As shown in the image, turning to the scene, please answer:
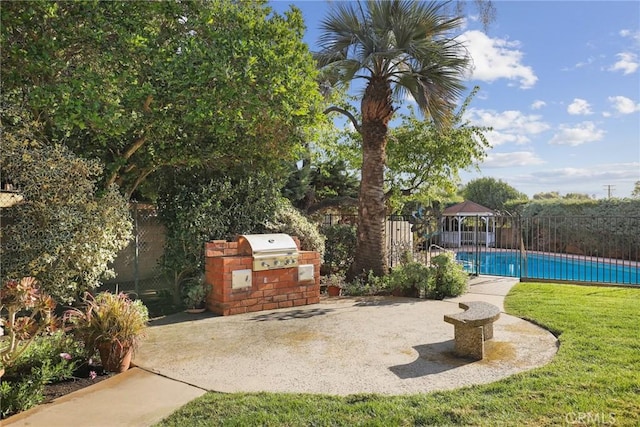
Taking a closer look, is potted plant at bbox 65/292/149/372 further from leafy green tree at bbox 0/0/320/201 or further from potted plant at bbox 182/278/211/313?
potted plant at bbox 182/278/211/313

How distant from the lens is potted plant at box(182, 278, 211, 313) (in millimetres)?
7641

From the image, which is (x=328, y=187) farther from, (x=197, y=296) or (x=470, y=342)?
(x=470, y=342)

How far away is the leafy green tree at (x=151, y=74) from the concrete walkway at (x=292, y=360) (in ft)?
10.7

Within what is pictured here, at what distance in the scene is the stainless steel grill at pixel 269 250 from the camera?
24.9 ft

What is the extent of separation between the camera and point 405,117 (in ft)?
50.8

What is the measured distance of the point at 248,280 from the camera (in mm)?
7574

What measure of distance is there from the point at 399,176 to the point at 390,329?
32.6ft

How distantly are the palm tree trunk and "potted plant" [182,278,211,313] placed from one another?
4.15m

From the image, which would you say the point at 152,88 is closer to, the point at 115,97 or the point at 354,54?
the point at 115,97

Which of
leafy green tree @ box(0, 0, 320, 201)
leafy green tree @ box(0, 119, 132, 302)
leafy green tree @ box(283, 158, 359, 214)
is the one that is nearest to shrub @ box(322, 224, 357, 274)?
leafy green tree @ box(283, 158, 359, 214)
